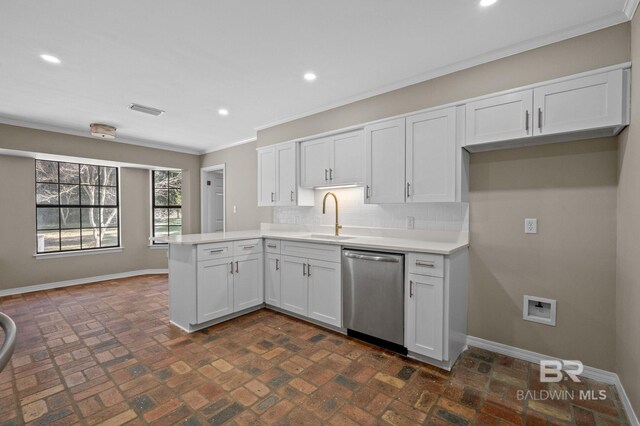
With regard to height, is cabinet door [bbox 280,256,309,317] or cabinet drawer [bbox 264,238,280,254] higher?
cabinet drawer [bbox 264,238,280,254]

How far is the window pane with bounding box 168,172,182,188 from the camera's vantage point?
6.11m

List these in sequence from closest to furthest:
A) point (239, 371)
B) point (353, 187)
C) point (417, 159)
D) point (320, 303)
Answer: point (239, 371) → point (417, 159) → point (320, 303) → point (353, 187)

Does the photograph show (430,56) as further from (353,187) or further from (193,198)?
(193,198)

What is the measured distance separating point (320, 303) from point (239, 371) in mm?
1070

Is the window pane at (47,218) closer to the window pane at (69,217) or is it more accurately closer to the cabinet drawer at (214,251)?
the window pane at (69,217)

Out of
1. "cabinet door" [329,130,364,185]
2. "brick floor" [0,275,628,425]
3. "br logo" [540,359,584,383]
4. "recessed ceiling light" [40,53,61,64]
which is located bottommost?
"brick floor" [0,275,628,425]

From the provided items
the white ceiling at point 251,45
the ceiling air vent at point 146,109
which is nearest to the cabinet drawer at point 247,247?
the white ceiling at point 251,45

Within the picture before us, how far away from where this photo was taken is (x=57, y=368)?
240 cm

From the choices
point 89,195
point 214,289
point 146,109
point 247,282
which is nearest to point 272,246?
point 247,282

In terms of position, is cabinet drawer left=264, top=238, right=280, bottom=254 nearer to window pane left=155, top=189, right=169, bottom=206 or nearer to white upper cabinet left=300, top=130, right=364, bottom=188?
white upper cabinet left=300, top=130, right=364, bottom=188

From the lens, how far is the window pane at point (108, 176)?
540 centimetres

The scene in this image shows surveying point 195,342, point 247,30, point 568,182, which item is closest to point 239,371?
point 195,342

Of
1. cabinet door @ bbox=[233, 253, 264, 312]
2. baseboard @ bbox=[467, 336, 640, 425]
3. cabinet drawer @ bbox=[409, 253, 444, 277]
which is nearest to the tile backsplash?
cabinet drawer @ bbox=[409, 253, 444, 277]

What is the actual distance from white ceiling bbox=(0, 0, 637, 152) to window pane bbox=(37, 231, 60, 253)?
2.10 meters
